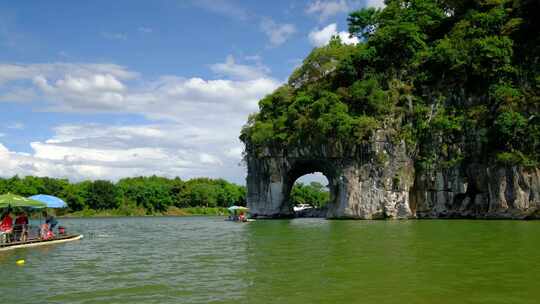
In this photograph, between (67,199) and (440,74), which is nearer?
(440,74)

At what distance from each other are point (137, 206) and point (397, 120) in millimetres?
57419

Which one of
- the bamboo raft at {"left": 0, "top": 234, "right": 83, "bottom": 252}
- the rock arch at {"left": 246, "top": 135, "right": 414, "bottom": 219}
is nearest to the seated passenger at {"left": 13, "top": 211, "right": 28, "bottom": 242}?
the bamboo raft at {"left": 0, "top": 234, "right": 83, "bottom": 252}

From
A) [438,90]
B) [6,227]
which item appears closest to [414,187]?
[438,90]

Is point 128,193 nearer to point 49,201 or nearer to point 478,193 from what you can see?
point 478,193

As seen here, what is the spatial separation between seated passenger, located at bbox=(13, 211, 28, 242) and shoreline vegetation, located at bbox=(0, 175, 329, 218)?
196 ft

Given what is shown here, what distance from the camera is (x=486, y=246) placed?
17.2m

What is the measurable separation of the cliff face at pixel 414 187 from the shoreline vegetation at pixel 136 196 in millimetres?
47453

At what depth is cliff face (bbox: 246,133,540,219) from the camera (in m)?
37.7

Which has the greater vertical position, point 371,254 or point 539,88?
point 539,88

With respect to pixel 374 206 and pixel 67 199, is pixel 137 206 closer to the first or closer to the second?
pixel 67 199

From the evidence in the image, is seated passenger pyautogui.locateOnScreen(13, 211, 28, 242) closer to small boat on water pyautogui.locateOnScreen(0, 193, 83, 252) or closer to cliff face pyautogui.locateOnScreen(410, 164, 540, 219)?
small boat on water pyautogui.locateOnScreen(0, 193, 83, 252)

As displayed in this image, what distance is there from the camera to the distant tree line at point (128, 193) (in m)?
79.4

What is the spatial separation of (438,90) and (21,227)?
35313mm

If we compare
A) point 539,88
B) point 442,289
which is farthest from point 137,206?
point 442,289
